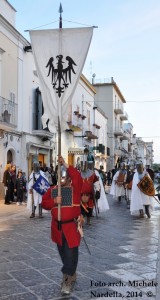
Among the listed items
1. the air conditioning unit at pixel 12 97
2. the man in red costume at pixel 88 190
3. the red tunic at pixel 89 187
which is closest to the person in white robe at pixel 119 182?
the man in red costume at pixel 88 190

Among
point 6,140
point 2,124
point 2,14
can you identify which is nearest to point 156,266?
point 2,124

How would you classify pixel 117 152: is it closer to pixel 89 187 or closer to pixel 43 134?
pixel 43 134

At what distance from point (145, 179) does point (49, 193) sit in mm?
7992

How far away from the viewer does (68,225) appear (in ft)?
16.8

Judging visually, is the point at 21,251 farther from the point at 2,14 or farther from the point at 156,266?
the point at 2,14

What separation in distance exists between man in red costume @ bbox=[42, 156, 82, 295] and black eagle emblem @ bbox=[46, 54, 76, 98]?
138 cm

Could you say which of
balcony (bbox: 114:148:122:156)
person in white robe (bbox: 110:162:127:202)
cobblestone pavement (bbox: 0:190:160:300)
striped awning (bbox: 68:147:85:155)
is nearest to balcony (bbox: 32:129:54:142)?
striped awning (bbox: 68:147:85:155)

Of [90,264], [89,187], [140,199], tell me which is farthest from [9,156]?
[90,264]

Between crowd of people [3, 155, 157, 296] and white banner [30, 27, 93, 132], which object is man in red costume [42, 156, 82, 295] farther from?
white banner [30, 27, 93, 132]

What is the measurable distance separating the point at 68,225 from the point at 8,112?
583 inches

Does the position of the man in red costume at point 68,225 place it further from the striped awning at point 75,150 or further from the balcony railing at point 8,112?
the striped awning at point 75,150

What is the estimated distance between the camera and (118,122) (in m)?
60.6

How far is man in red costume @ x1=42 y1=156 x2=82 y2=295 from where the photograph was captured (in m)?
5.07

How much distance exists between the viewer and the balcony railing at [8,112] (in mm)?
18672
